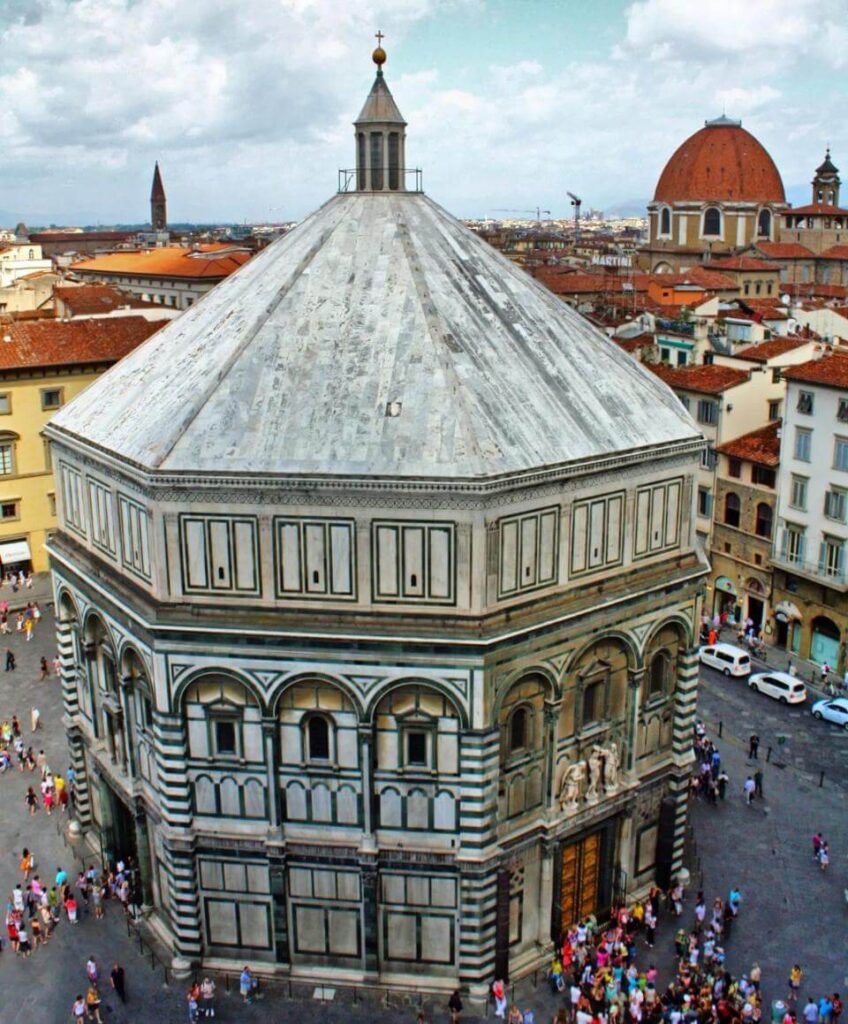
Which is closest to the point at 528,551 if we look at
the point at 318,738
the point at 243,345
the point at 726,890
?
the point at 318,738

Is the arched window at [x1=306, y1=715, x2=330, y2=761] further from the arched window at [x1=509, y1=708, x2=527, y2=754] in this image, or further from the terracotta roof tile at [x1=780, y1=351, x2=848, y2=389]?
the terracotta roof tile at [x1=780, y1=351, x2=848, y2=389]

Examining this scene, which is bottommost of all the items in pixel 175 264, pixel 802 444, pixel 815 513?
pixel 815 513

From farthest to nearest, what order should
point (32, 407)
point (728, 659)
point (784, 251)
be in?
point (784, 251)
point (32, 407)
point (728, 659)

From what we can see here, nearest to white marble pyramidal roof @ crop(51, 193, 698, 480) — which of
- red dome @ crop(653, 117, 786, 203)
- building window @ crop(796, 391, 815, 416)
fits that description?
building window @ crop(796, 391, 815, 416)

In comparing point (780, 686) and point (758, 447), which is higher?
point (758, 447)

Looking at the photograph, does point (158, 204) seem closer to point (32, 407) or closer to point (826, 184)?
point (826, 184)

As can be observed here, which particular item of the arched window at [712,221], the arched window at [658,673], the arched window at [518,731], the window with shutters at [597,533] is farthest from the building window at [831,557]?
the arched window at [712,221]
